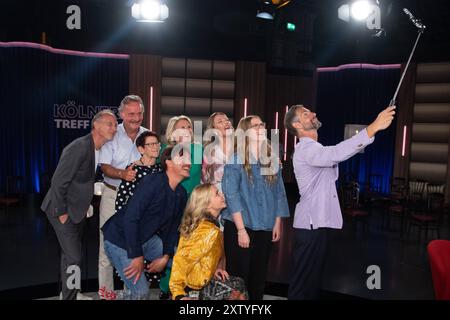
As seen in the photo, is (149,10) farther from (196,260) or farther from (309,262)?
(196,260)

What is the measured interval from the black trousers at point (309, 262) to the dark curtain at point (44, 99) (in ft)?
22.8

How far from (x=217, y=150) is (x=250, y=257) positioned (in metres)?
0.86

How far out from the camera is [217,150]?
345cm

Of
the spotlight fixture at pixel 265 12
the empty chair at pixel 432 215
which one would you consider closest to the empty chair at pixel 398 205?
the empty chair at pixel 432 215

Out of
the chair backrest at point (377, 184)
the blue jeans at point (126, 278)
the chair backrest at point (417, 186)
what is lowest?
the chair backrest at point (377, 184)

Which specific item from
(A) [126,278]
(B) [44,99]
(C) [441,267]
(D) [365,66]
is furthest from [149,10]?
(D) [365,66]

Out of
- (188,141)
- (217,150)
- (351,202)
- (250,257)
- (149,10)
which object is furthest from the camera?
(351,202)

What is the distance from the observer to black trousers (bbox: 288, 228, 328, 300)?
2.91 m

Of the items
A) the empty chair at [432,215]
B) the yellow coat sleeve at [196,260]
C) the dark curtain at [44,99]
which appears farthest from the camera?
the dark curtain at [44,99]

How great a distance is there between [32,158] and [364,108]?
7162 millimetres

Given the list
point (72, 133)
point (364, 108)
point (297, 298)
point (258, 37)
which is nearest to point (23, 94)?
point (72, 133)

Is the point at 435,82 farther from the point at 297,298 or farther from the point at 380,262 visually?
the point at 297,298

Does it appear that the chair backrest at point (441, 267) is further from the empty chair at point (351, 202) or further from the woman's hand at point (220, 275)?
the empty chair at point (351, 202)

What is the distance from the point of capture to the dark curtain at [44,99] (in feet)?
29.5
